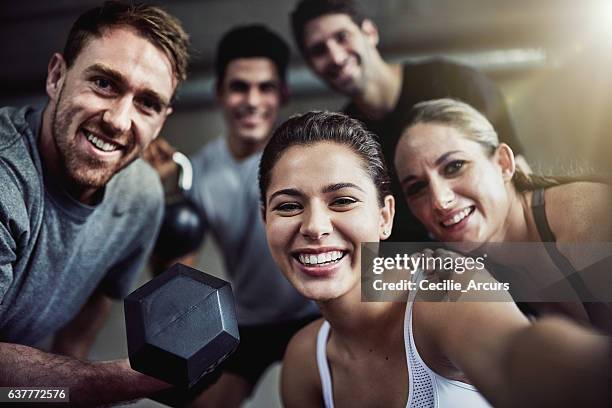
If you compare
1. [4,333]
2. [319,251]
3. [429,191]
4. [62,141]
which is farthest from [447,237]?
[4,333]

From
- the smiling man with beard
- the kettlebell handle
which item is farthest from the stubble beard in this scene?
the kettlebell handle

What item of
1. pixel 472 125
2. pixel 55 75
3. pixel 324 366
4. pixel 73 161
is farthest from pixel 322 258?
pixel 55 75

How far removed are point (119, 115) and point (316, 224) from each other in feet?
1.36

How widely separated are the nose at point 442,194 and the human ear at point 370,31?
1.66 feet

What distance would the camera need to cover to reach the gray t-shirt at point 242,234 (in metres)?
1.32

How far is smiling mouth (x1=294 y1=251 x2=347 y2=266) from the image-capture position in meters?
0.85

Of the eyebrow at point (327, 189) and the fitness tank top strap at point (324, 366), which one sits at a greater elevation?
the eyebrow at point (327, 189)

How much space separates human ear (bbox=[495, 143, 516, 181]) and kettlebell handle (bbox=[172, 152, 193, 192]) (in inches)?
28.7

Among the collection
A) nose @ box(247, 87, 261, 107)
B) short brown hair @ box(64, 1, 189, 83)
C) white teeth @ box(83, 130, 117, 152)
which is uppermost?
nose @ box(247, 87, 261, 107)

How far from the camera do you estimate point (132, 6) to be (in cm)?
100

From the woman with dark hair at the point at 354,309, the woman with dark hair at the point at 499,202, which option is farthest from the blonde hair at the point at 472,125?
the woman with dark hair at the point at 354,309

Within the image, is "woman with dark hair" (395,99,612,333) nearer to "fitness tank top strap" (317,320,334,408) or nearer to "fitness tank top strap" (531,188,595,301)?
"fitness tank top strap" (531,188,595,301)

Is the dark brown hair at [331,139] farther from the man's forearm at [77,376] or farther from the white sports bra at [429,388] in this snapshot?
the man's forearm at [77,376]

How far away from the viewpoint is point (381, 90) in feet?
4.00
